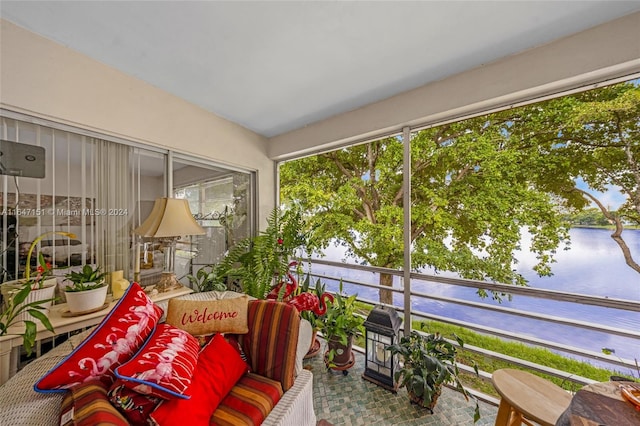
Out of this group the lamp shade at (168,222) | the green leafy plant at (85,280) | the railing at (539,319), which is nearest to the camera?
the green leafy plant at (85,280)

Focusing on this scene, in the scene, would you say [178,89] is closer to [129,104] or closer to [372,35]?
[129,104]

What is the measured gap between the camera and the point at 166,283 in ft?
6.34

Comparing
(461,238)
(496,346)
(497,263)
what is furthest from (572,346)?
(461,238)

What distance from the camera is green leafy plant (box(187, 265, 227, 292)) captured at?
2.21 meters

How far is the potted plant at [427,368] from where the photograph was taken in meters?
1.57

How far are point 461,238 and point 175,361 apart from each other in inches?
110

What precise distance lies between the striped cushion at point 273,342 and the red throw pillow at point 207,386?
0.09m

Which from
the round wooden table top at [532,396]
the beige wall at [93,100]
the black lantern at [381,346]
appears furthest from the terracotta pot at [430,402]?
the beige wall at [93,100]

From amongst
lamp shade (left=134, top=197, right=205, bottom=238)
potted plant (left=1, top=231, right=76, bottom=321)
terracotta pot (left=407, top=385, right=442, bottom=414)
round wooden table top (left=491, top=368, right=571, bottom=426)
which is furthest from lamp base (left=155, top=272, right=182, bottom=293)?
round wooden table top (left=491, top=368, right=571, bottom=426)

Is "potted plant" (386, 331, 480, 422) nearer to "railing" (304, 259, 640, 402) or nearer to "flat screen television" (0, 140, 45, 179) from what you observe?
"railing" (304, 259, 640, 402)

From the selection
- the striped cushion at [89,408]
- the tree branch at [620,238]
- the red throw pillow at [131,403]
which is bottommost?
the red throw pillow at [131,403]

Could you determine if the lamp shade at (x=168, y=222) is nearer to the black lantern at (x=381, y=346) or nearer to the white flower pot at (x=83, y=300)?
the white flower pot at (x=83, y=300)

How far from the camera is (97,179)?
5.71 ft

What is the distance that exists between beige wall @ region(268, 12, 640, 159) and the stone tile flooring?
7.42 ft
